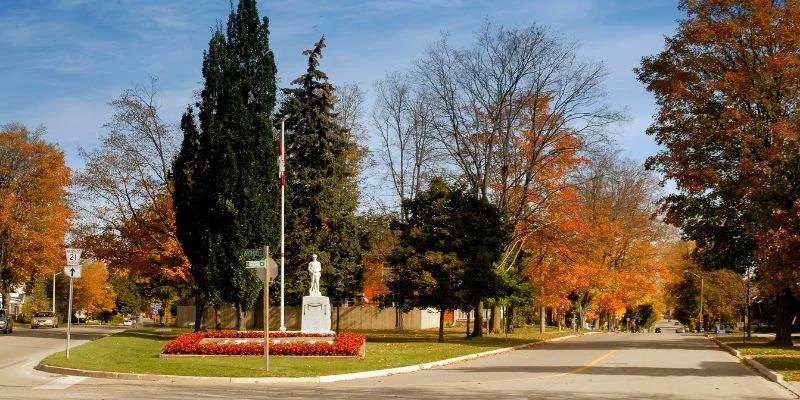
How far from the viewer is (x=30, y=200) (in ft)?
188

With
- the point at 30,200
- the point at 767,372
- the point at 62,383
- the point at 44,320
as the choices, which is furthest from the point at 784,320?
the point at 44,320

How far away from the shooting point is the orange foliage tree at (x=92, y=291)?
3467 inches

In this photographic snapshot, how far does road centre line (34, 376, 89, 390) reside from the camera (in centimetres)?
1730

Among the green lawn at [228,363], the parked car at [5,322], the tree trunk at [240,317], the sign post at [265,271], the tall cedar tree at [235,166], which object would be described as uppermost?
the tall cedar tree at [235,166]

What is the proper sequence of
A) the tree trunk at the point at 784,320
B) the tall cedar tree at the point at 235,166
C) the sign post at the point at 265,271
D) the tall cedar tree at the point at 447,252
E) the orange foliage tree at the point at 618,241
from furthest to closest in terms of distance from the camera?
the orange foliage tree at the point at 618,241, the tall cedar tree at the point at 447,252, the tree trunk at the point at 784,320, the tall cedar tree at the point at 235,166, the sign post at the point at 265,271

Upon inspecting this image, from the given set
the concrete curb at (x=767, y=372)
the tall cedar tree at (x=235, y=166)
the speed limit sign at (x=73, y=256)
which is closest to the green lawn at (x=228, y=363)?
the speed limit sign at (x=73, y=256)

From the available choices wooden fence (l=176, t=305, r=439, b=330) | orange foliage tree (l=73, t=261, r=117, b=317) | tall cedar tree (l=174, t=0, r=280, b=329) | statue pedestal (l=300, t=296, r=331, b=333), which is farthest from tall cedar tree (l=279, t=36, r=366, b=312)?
orange foliage tree (l=73, t=261, r=117, b=317)

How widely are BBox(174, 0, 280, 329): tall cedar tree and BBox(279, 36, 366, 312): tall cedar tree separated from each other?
32.0 feet

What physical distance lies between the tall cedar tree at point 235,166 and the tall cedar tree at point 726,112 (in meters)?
18.3

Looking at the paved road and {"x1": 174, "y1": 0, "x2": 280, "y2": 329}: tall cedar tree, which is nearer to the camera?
the paved road

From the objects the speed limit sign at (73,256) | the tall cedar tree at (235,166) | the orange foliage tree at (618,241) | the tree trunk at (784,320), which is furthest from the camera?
the orange foliage tree at (618,241)

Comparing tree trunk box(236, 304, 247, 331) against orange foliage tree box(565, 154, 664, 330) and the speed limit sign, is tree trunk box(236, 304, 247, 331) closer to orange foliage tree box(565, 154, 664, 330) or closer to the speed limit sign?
the speed limit sign

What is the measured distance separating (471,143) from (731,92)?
13.6 m

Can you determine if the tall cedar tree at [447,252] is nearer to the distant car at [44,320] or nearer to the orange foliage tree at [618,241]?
the orange foliage tree at [618,241]
